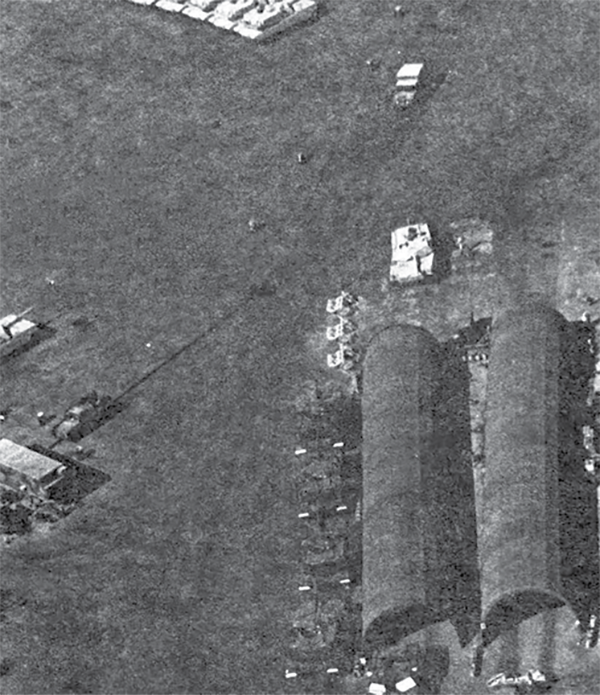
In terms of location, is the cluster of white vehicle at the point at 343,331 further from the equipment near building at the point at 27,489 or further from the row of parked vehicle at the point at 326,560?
the equipment near building at the point at 27,489

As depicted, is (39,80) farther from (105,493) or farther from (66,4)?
(105,493)

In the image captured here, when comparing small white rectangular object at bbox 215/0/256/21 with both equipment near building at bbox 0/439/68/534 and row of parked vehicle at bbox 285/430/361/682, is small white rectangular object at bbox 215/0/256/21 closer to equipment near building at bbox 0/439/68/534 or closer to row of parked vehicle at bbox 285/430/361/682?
equipment near building at bbox 0/439/68/534

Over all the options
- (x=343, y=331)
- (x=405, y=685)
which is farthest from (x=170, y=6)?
(x=405, y=685)

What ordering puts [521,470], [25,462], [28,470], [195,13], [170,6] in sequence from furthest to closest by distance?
[170,6] → [195,13] → [25,462] → [28,470] → [521,470]

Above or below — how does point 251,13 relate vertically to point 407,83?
above

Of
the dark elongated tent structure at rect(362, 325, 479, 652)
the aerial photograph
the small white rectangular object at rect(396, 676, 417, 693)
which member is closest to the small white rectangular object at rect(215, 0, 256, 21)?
the aerial photograph

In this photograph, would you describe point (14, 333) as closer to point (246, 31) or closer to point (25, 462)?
point (25, 462)

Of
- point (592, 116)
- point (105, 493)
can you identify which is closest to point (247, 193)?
point (592, 116)

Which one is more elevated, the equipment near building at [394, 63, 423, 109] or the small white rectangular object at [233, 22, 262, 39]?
the small white rectangular object at [233, 22, 262, 39]
